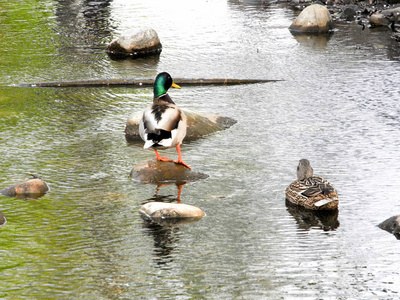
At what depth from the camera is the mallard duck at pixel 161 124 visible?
7.92 meters

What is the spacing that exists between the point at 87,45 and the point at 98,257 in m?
11.3

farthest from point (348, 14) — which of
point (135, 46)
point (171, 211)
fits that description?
point (171, 211)

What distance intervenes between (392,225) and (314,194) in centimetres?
92

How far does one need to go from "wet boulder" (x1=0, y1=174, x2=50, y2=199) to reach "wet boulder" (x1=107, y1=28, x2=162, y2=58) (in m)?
8.50

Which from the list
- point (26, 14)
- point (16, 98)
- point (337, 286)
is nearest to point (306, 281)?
point (337, 286)

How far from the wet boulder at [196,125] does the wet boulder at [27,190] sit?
2.32m

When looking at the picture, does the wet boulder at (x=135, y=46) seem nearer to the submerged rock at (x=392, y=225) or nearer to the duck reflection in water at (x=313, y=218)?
the duck reflection in water at (x=313, y=218)

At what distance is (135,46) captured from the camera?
15.8 m

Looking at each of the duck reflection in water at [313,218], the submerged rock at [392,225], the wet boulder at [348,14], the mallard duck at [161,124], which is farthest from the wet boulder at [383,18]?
the submerged rock at [392,225]

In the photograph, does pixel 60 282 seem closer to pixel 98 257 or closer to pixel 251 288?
pixel 98 257

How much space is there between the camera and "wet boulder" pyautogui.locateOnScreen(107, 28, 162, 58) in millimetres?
15763

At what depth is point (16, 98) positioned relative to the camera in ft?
38.9

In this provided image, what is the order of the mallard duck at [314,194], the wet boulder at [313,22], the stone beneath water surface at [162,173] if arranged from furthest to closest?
the wet boulder at [313,22] → the stone beneath water surface at [162,173] → the mallard duck at [314,194]

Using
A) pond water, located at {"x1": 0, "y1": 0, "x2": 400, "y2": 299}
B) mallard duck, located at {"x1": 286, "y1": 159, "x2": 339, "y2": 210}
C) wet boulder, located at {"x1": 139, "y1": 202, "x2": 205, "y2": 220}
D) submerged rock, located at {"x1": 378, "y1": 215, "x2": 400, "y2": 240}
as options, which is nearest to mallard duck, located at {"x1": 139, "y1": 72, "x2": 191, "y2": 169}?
pond water, located at {"x1": 0, "y1": 0, "x2": 400, "y2": 299}
